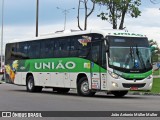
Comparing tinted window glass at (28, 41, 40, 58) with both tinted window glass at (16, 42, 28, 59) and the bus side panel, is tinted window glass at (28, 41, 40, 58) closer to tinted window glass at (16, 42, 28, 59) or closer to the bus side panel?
tinted window glass at (16, 42, 28, 59)

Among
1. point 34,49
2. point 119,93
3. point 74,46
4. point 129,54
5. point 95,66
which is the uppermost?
point 34,49

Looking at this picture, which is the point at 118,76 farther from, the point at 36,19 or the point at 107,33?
the point at 36,19

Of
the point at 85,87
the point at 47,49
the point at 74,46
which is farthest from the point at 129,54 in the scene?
the point at 47,49

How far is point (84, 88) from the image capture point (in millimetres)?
24688

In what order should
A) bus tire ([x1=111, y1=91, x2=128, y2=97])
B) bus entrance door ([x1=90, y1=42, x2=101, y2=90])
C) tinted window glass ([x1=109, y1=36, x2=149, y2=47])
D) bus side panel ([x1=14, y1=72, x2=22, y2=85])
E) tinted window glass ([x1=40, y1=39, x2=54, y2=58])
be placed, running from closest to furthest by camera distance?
tinted window glass ([x1=109, y1=36, x2=149, y2=47]) → bus entrance door ([x1=90, y1=42, x2=101, y2=90]) → bus tire ([x1=111, y1=91, x2=128, y2=97]) → tinted window glass ([x1=40, y1=39, x2=54, y2=58]) → bus side panel ([x1=14, y1=72, x2=22, y2=85])

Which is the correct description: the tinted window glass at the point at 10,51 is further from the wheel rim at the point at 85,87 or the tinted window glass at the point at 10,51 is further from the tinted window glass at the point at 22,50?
the wheel rim at the point at 85,87

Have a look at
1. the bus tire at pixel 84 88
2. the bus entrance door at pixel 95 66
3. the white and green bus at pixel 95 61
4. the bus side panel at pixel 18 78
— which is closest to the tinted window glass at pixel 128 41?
the white and green bus at pixel 95 61

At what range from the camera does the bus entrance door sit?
23547mm

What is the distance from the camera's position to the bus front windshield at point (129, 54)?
75.6 feet

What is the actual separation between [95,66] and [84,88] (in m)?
1.59

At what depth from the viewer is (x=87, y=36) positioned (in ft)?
80.2

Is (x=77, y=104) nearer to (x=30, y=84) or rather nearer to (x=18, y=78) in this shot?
(x=30, y=84)

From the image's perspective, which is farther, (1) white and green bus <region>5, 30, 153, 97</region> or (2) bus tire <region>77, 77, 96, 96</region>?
(2) bus tire <region>77, 77, 96, 96</region>

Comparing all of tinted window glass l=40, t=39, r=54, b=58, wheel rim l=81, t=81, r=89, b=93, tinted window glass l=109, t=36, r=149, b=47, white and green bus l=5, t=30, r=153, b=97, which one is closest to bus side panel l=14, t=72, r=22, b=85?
white and green bus l=5, t=30, r=153, b=97
